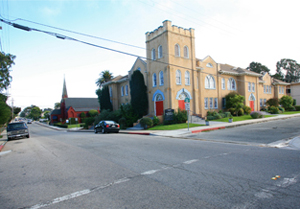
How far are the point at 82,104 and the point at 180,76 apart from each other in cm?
4825

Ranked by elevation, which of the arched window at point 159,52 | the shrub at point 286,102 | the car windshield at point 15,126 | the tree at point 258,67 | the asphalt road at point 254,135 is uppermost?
the tree at point 258,67

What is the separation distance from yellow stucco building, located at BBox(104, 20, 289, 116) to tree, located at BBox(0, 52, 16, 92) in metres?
18.0

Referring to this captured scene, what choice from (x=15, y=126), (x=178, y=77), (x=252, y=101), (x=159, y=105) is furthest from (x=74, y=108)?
(x=252, y=101)

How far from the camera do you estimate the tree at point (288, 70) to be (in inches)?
2768

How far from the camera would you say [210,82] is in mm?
30969

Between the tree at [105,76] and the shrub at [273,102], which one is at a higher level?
the tree at [105,76]

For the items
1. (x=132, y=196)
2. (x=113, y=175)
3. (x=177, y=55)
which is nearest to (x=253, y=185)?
(x=132, y=196)

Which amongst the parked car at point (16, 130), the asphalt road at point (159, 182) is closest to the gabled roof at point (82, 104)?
the parked car at point (16, 130)

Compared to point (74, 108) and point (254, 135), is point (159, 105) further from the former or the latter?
point (74, 108)

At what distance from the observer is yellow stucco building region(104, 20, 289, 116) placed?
25.3m

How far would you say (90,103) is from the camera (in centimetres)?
6844

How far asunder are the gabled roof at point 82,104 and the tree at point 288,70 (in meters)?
63.4

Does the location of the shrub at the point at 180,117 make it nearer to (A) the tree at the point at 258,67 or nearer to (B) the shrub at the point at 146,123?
(B) the shrub at the point at 146,123

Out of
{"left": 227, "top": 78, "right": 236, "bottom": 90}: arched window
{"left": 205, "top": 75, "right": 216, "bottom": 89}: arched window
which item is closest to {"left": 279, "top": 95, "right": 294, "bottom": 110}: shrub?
{"left": 227, "top": 78, "right": 236, "bottom": 90}: arched window
